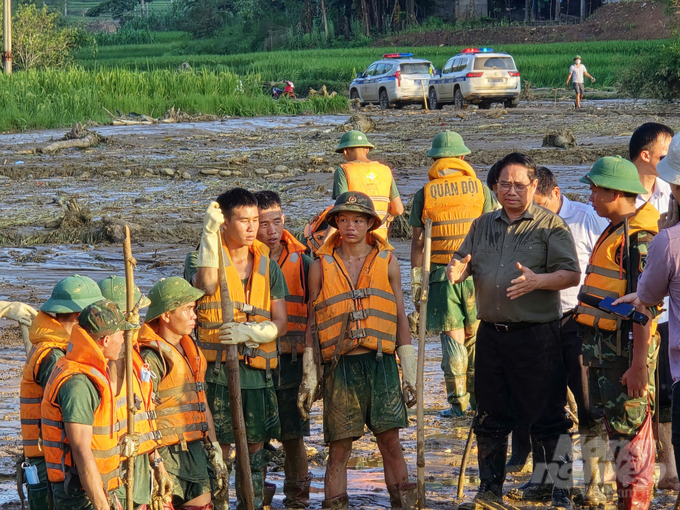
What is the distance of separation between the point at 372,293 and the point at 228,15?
263ft

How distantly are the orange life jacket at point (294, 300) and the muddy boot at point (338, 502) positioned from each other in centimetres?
81

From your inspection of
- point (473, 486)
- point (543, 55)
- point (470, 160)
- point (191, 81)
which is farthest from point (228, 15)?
point (473, 486)

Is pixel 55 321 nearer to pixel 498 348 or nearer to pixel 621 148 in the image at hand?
pixel 498 348

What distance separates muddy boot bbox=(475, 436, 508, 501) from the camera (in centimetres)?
556

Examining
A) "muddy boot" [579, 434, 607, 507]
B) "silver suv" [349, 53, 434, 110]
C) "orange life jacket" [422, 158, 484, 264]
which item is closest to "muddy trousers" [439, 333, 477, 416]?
"orange life jacket" [422, 158, 484, 264]

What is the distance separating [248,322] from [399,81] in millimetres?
29174

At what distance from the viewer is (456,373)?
23.7 ft

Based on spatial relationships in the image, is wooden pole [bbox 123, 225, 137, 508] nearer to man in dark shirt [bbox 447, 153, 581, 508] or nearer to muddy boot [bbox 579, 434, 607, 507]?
man in dark shirt [bbox 447, 153, 581, 508]

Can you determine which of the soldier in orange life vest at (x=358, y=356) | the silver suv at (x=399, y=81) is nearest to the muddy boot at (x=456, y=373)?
the soldier in orange life vest at (x=358, y=356)

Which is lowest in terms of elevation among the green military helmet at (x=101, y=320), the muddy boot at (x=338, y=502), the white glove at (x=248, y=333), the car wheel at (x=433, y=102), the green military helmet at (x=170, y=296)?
the muddy boot at (x=338, y=502)

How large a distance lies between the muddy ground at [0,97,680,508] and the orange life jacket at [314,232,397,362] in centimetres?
101

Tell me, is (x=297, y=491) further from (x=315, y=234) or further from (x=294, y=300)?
(x=315, y=234)

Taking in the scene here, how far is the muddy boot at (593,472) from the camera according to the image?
5.61 m

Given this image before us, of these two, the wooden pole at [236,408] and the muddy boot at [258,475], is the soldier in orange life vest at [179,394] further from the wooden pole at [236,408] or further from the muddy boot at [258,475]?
the muddy boot at [258,475]
